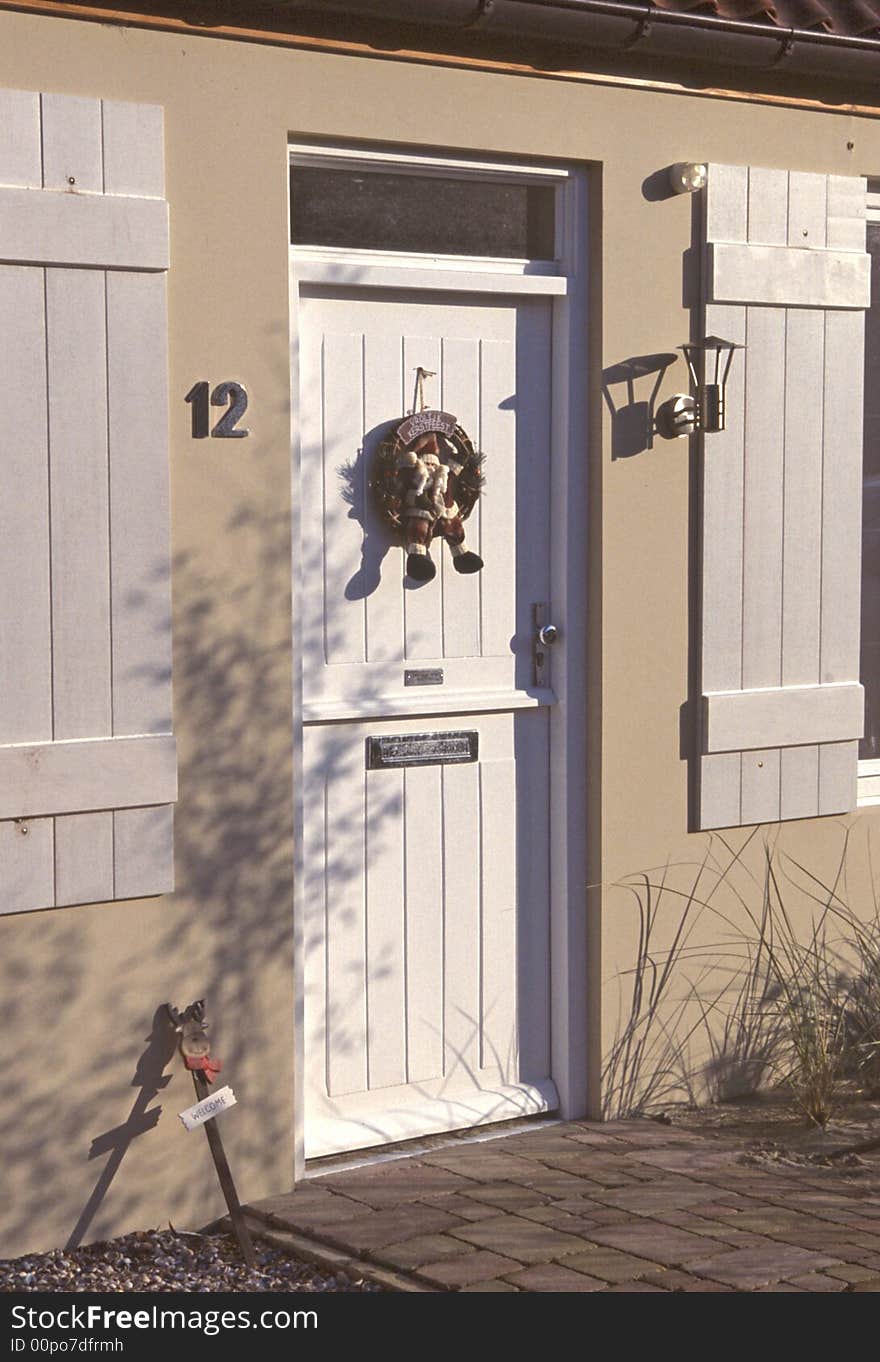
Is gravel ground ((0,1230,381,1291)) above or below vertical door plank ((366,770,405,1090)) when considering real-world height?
below

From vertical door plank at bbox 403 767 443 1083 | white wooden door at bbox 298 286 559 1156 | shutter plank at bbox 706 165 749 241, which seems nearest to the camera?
white wooden door at bbox 298 286 559 1156

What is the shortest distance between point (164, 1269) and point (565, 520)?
2.51 meters

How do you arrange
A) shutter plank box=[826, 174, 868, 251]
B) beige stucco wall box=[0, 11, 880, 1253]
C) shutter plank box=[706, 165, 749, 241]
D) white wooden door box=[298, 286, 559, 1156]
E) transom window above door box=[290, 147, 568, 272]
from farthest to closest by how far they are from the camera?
shutter plank box=[826, 174, 868, 251], shutter plank box=[706, 165, 749, 241], white wooden door box=[298, 286, 559, 1156], transom window above door box=[290, 147, 568, 272], beige stucco wall box=[0, 11, 880, 1253]

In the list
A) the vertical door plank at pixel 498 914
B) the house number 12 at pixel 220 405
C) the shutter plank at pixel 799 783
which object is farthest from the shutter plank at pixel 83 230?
the shutter plank at pixel 799 783

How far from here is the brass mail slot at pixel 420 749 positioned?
216 inches

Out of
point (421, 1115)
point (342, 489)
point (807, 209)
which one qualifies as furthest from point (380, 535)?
point (807, 209)

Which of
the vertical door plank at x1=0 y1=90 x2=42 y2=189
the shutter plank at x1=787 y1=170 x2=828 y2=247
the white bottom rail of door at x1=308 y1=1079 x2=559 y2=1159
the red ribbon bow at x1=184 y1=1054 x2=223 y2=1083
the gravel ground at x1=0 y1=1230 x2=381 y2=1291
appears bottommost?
the gravel ground at x1=0 y1=1230 x2=381 y2=1291

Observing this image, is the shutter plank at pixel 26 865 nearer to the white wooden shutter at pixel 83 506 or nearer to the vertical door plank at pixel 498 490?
the white wooden shutter at pixel 83 506

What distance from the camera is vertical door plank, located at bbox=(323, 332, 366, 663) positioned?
5.33 meters

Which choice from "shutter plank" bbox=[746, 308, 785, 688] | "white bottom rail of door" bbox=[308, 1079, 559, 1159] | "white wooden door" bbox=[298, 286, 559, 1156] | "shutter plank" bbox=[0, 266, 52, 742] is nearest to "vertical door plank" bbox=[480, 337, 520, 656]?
"white wooden door" bbox=[298, 286, 559, 1156]

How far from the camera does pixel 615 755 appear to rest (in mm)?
5809

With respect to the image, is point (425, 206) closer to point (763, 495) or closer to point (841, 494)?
point (763, 495)

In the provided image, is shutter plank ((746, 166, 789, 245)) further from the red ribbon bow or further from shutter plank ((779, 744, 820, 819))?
the red ribbon bow

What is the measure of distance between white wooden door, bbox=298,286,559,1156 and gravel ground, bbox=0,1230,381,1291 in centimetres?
63
